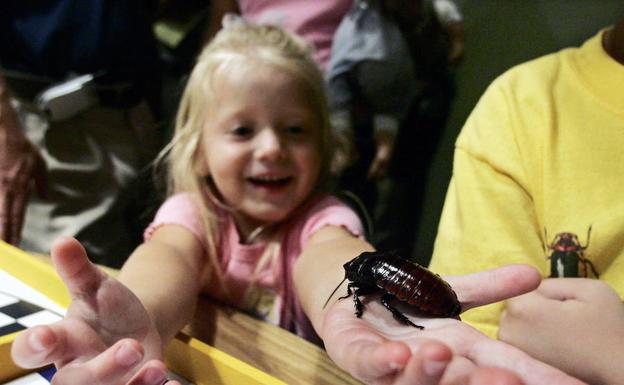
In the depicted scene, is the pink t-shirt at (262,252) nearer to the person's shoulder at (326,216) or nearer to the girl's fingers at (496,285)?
the person's shoulder at (326,216)

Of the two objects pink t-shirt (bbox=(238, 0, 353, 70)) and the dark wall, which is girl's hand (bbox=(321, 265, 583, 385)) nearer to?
the dark wall

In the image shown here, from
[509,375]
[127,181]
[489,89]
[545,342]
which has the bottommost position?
[127,181]

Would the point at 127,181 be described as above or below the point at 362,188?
below

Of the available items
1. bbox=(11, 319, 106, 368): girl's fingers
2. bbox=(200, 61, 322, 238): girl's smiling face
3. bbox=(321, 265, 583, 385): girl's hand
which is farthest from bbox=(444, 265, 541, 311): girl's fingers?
bbox=(200, 61, 322, 238): girl's smiling face

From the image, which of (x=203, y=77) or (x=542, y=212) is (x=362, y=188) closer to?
(x=542, y=212)

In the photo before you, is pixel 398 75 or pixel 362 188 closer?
pixel 398 75

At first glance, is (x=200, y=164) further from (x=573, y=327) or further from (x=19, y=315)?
(x=573, y=327)

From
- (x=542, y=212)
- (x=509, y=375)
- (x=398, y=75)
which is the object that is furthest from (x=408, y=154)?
(x=509, y=375)

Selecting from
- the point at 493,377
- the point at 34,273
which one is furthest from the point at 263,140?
the point at 493,377
